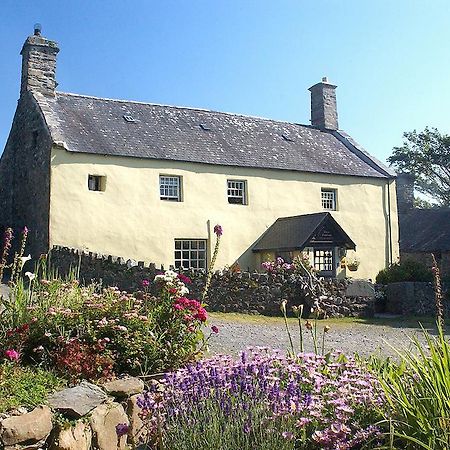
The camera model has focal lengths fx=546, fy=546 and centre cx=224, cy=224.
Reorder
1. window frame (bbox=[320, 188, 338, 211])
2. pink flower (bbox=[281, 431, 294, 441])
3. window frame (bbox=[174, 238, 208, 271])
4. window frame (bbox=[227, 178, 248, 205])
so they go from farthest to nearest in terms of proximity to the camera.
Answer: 1. window frame (bbox=[320, 188, 338, 211])
2. window frame (bbox=[227, 178, 248, 205])
3. window frame (bbox=[174, 238, 208, 271])
4. pink flower (bbox=[281, 431, 294, 441])

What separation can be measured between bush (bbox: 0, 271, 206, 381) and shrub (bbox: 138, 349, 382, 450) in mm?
1168

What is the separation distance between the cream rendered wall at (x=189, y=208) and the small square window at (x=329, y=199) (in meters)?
0.23

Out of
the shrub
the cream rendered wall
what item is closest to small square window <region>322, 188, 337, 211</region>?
the cream rendered wall

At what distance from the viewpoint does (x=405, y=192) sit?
107ft

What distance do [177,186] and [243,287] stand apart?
619 centimetres

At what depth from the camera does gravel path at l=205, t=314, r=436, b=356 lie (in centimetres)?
936

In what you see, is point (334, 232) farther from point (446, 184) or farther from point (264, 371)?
point (446, 184)

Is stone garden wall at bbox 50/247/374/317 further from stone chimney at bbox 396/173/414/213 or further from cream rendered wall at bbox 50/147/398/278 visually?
stone chimney at bbox 396/173/414/213

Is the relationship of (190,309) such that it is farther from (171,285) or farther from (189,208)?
(189,208)

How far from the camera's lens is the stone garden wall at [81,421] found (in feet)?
14.0

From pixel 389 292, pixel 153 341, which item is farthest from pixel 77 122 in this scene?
pixel 153 341

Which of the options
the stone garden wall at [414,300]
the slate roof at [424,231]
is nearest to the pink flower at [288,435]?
the stone garden wall at [414,300]

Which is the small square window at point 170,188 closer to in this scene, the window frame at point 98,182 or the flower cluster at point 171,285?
the window frame at point 98,182

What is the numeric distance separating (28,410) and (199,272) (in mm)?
9998
